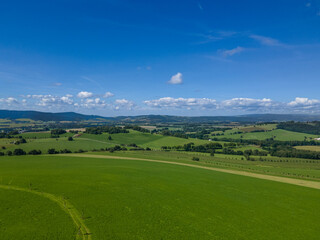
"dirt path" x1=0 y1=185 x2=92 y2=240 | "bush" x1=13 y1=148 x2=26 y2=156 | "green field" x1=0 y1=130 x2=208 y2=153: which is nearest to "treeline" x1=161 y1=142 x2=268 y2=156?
"green field" x1=0 y1=130 x2=208 y2=153

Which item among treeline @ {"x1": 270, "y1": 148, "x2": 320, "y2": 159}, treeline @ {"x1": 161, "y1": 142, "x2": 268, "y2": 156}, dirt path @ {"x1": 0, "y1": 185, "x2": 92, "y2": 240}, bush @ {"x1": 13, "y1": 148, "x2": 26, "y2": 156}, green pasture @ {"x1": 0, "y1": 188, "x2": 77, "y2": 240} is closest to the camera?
green pasture @ {"x1": 0, "y1": 188, "x2": 77, "y2": 240}

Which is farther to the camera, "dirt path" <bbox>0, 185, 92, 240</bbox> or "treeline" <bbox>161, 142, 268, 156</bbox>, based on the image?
"treeline" <bbox>161, 142, 268, 156</bbox>

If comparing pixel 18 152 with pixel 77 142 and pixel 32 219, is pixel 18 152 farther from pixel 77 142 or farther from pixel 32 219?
pixel 32 219

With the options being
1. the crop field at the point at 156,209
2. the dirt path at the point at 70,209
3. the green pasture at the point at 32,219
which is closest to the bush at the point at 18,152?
the crop field at the point at 156,209

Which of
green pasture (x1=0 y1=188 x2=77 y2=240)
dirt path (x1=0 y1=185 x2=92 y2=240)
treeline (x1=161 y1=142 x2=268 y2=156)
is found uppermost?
green pasture (x1=0 y1=188 x2=77 y2=240)

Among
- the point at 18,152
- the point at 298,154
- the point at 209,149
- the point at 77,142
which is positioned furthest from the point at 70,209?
the point at 298,154

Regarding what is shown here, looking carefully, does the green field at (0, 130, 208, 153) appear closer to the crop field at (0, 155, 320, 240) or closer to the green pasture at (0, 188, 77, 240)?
the crop field at (0, 155, 320, 240)

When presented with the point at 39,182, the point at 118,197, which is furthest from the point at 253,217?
the point at 39,182
